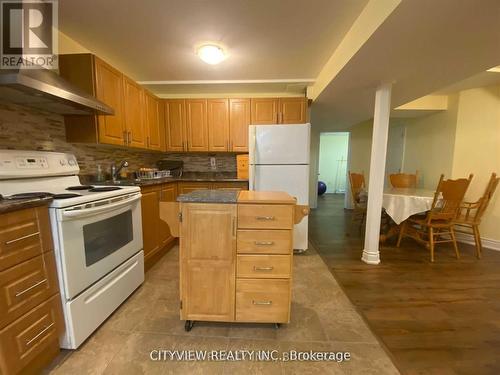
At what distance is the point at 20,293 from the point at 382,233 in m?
3.97

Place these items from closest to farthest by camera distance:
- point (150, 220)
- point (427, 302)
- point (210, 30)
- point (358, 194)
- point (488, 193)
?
1. point (427, 302)
2. point (210, 30)
3. point (150, 220)
4. point (488, 193)
5. point (358, 194)

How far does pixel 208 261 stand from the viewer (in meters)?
1.38

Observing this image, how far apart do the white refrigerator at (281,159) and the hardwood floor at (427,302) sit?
2.79 feet

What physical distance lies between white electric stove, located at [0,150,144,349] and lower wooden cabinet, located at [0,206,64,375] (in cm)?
5

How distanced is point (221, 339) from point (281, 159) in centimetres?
192

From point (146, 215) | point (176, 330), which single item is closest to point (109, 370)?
point (176, 330)

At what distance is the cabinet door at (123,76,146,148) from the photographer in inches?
95.3

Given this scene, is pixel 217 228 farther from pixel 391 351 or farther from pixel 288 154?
pixel 288 154

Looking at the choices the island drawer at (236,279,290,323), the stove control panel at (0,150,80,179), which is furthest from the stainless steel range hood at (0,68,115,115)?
the island drawer at (236,279,290,323)

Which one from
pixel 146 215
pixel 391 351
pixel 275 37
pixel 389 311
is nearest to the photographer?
pixel 391 351

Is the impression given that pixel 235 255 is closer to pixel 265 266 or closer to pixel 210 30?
pixel 265 266

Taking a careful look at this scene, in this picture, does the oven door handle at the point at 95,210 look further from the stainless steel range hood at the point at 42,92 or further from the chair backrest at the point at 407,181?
the chair backrest at the point at 407,181

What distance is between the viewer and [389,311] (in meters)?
1.69

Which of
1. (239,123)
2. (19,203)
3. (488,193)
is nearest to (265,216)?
(19,203)
